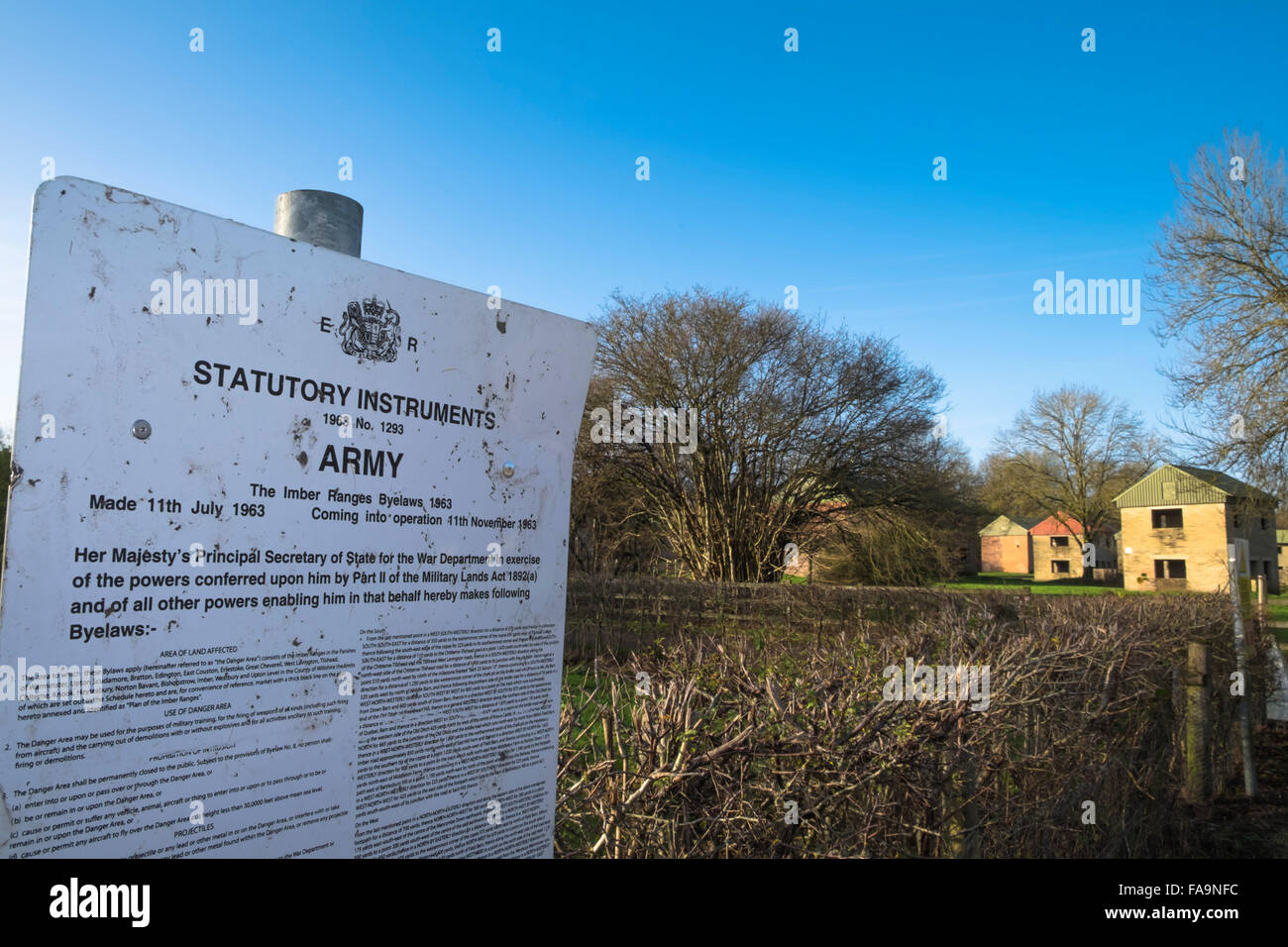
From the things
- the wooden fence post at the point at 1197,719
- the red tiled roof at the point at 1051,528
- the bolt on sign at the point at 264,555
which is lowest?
the wooden fence post at the point at 1197,719

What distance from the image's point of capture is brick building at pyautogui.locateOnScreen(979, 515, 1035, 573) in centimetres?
7394

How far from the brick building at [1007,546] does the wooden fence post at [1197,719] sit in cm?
7294

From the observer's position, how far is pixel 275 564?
6.10ft

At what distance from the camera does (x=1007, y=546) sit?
76.3 meters

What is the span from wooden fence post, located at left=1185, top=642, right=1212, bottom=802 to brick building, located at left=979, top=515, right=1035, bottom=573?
A: 239 ft

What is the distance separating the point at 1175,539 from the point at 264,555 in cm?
5849

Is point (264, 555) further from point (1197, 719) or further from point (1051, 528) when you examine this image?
point (1051, 528)

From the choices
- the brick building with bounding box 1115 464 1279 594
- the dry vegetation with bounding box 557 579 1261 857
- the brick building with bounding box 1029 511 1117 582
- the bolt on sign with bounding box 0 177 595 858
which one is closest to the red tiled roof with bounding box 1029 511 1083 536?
the brick building with bounding box 1029 511 1117 582

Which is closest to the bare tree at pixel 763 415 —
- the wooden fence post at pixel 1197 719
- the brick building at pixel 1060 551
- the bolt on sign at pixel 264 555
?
the wooden fence post at pixel 1197 719

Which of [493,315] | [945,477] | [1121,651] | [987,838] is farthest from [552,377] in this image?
[945,477]

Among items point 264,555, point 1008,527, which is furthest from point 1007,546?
point 264,555

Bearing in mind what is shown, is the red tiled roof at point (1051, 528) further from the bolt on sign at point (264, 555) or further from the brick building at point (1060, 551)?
the bolt on sign at point (264, 555)

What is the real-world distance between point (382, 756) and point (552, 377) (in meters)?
1.23

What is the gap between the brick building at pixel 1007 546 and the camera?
7394cm
